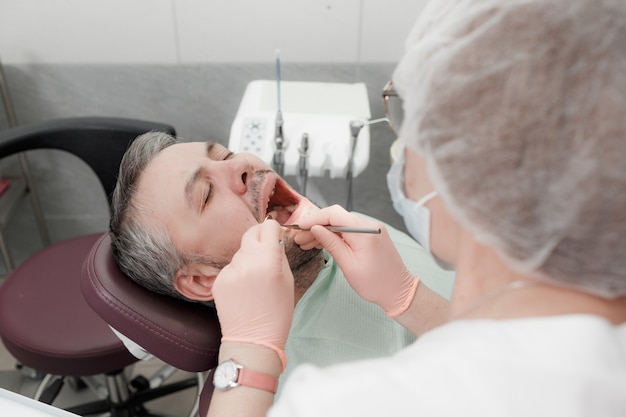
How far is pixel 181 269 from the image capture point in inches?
50.6

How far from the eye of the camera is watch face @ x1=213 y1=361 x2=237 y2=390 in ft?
3.24

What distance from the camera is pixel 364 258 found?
1.31 meters

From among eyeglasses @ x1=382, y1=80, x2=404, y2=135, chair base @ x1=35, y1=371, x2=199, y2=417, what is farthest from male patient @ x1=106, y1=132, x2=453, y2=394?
chair base @ x1=35, y1=371, x2=199, y2=417

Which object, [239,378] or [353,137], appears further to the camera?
[353,137]

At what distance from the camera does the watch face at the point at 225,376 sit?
3.24 feet

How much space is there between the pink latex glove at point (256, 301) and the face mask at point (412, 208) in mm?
324

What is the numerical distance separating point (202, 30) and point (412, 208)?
5.16 ft

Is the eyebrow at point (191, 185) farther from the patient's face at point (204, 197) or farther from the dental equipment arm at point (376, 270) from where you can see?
the dental equipment arm at point (376, 270)

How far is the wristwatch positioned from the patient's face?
0.35 m

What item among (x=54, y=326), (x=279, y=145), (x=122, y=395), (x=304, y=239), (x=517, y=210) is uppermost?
(x=517, y=210)

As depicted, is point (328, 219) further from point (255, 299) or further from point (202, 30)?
point (202, 30)

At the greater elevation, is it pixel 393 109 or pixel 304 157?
pixel 393 109

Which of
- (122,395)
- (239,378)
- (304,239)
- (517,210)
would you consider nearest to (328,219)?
(304,239)

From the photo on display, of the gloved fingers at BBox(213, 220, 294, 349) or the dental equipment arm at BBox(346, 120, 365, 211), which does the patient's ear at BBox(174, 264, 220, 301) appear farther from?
the dental equipment arm at BBox(346, 120, 365, 211)
